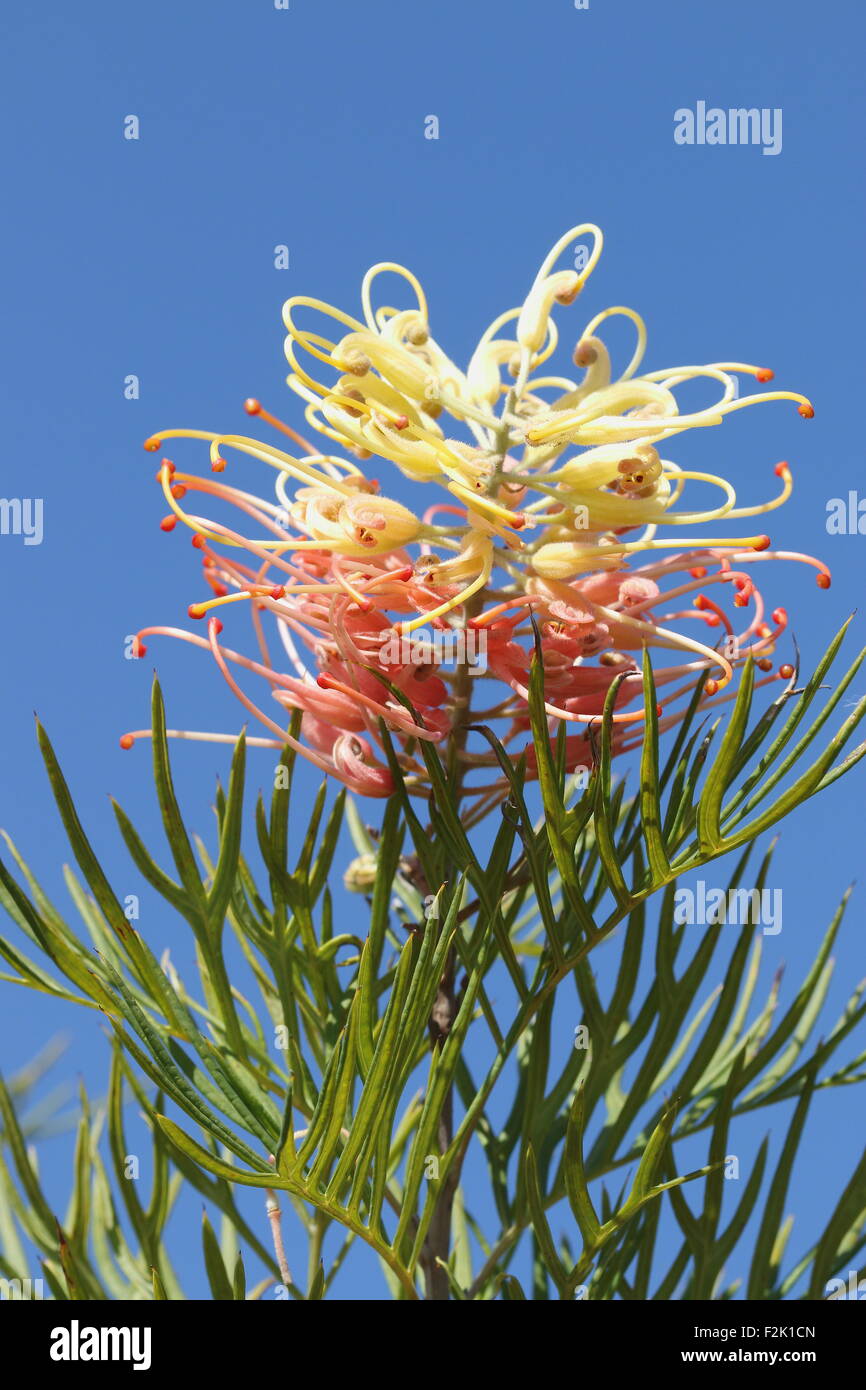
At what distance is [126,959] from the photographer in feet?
4.58

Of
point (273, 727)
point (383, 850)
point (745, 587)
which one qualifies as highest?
point (745, 587)

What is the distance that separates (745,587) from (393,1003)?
482mm

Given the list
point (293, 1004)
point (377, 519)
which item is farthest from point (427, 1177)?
point (377, 519)

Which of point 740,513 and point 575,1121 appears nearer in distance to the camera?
point 575,1121

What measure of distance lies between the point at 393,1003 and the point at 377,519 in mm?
407
